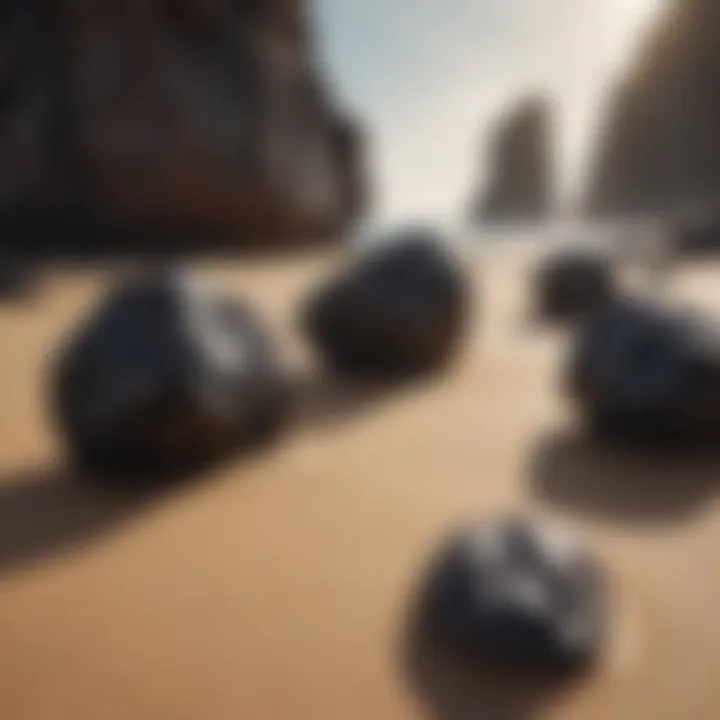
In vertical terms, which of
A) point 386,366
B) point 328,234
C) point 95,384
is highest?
point 95,384

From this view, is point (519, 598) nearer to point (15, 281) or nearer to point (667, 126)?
point (15, 281)

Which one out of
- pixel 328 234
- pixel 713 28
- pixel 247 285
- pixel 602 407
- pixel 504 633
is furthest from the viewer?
→ pixel 713 28

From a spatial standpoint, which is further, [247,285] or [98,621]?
[247,285]

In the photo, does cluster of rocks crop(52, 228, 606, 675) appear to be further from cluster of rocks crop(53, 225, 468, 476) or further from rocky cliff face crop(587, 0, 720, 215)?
rocky cliff face crop(587, 0, 720, 215)

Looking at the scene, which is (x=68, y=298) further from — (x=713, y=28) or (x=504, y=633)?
(x=713, y=28)

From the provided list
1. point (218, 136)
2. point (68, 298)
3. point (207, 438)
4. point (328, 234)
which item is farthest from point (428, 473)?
point (328, 234)

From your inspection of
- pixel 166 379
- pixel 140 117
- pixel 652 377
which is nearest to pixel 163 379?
pixel 166 379

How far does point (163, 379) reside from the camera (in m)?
1.34

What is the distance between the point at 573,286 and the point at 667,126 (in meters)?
13.1

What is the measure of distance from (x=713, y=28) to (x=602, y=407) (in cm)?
817

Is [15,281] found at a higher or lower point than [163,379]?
lower

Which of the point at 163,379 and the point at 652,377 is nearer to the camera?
the point at 163,379

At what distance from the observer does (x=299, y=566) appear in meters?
1.08

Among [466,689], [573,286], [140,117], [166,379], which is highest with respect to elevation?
[140,117]
